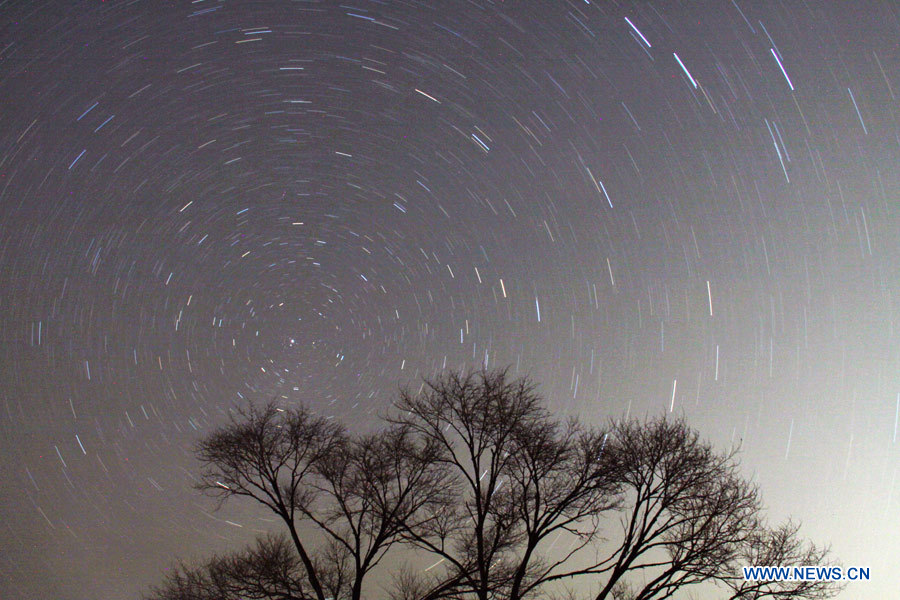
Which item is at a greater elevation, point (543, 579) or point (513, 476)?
point (513, 476)

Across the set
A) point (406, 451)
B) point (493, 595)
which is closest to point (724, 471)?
point (493, 595)

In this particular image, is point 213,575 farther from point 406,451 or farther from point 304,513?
point 406,451

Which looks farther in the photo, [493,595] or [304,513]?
[304,513]

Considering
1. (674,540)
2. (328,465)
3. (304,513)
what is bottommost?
(674,540)

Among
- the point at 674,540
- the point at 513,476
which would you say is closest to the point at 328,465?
the point at 513,476

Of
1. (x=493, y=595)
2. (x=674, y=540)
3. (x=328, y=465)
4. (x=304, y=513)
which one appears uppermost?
(x=328, y=465)

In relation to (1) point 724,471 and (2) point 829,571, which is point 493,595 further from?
(2) point 829,571

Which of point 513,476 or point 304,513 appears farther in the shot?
point 304,513

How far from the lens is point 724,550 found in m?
10.7

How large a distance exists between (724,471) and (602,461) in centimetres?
251

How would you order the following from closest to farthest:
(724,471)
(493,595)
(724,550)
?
(724,550)
(724,471)
(493,595)

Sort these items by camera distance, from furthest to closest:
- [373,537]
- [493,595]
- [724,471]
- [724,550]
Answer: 1. [373,537]
2. [493,595]
3. [724,471]
4. [724,550]

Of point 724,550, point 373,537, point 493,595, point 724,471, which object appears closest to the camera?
point 724,550

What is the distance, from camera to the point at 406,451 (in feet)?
45.6
